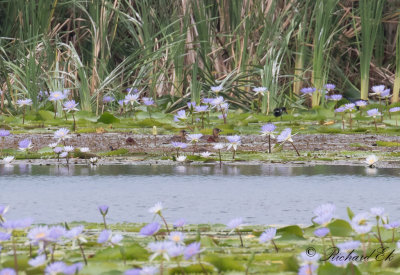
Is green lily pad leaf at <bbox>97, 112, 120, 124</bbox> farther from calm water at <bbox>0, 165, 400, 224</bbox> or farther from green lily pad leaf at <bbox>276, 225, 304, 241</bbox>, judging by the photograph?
green lily pad leaf at <bbox>276, 225, 304, 241</bbox>

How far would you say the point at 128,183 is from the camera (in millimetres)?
3230

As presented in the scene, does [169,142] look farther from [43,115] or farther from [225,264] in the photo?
[225,264]

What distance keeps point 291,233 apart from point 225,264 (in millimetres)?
415

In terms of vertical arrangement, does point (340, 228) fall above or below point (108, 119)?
below

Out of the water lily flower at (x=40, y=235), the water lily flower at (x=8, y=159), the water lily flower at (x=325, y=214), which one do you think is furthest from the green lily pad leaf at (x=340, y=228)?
the water lily flower at (x=8, y=159)

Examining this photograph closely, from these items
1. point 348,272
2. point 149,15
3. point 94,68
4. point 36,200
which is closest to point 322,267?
point 348,272

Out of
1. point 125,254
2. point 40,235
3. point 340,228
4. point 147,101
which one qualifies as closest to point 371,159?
point 340,228

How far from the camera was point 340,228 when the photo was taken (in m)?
2.03

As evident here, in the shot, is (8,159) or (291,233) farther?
(8,159)

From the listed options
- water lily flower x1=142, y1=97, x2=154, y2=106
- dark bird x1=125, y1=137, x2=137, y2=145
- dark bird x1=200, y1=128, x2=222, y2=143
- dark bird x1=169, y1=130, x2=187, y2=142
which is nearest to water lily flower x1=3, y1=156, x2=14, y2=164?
dark bird x1=125, y1=137, x2=137, y2=145

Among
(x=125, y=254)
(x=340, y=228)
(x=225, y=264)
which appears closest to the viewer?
(x=225, y=264)

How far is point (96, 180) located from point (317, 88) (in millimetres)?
3502

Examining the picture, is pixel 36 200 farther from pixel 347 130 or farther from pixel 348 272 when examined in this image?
pixel 347 130

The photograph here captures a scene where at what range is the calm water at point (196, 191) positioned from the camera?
2.50 metres
